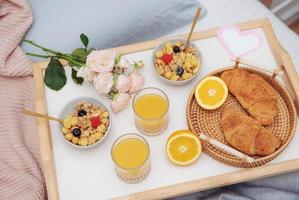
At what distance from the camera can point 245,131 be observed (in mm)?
1079

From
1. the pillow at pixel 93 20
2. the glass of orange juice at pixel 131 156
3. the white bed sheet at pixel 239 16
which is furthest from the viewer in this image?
the white bed sheet at pixel 239 16

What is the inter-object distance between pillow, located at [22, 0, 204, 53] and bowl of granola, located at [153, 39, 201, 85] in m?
0.21

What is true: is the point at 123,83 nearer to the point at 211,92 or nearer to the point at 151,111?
the point at 151,111

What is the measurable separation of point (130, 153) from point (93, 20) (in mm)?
483

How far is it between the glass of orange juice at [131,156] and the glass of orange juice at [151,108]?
0.17 ft

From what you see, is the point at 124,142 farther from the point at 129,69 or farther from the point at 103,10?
the point at 103,10

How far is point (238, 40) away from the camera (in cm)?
125

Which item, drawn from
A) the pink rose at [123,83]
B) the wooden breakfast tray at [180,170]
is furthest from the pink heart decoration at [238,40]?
the pink rose at [123,83]

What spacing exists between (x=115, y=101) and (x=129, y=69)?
12 centimetres

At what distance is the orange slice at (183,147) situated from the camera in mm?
1072

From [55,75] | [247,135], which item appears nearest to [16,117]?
[55,75]

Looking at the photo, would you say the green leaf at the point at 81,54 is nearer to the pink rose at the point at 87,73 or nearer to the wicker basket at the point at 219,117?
the pink rose at the point at 87,73

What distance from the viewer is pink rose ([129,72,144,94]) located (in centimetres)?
116

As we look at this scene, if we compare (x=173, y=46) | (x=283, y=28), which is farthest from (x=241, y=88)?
(x=283, y=28)
